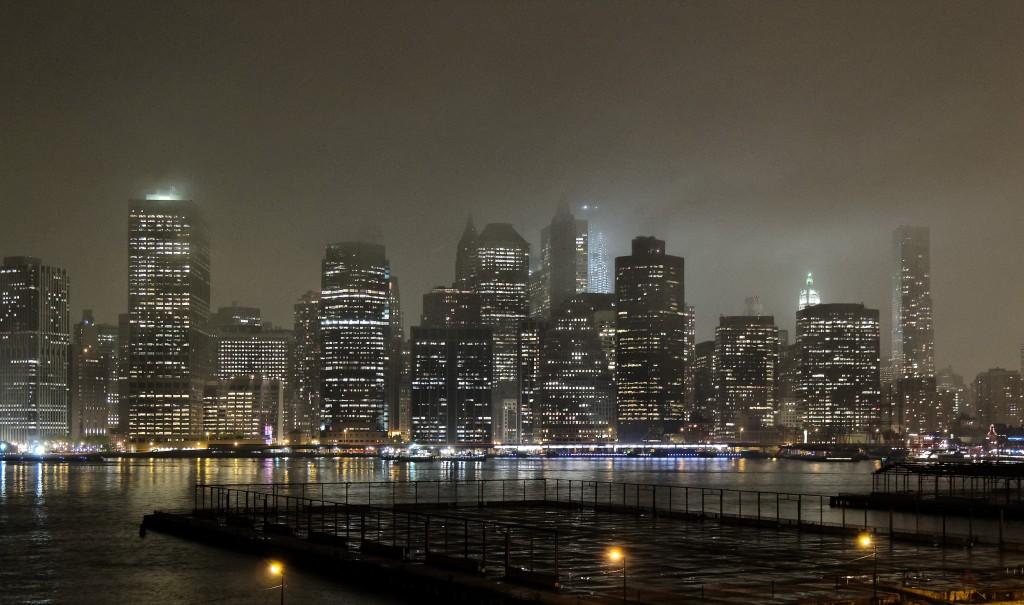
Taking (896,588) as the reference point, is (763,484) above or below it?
below

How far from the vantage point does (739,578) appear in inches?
1966

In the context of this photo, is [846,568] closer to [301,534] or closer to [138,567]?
[301,534]

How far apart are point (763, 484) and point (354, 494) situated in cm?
7394

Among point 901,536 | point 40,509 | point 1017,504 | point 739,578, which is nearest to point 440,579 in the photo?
point 739,578

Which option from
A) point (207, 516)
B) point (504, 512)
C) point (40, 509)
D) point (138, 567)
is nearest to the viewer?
point (138, 567)

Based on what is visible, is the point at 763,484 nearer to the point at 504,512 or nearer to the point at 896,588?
the point at 504,512

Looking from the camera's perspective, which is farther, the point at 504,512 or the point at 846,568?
the point at 504,512

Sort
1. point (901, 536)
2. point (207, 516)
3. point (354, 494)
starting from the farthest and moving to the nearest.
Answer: point (354, 494), point (207, 516), point (901, 536)

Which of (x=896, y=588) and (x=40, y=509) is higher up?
(x=896, y=588)

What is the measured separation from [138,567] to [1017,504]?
236 feet

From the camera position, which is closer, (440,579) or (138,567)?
(440,579)

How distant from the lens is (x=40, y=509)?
377 ft

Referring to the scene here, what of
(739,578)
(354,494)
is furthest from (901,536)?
(354,494)

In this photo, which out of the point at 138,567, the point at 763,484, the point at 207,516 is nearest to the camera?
the point at 138,567
